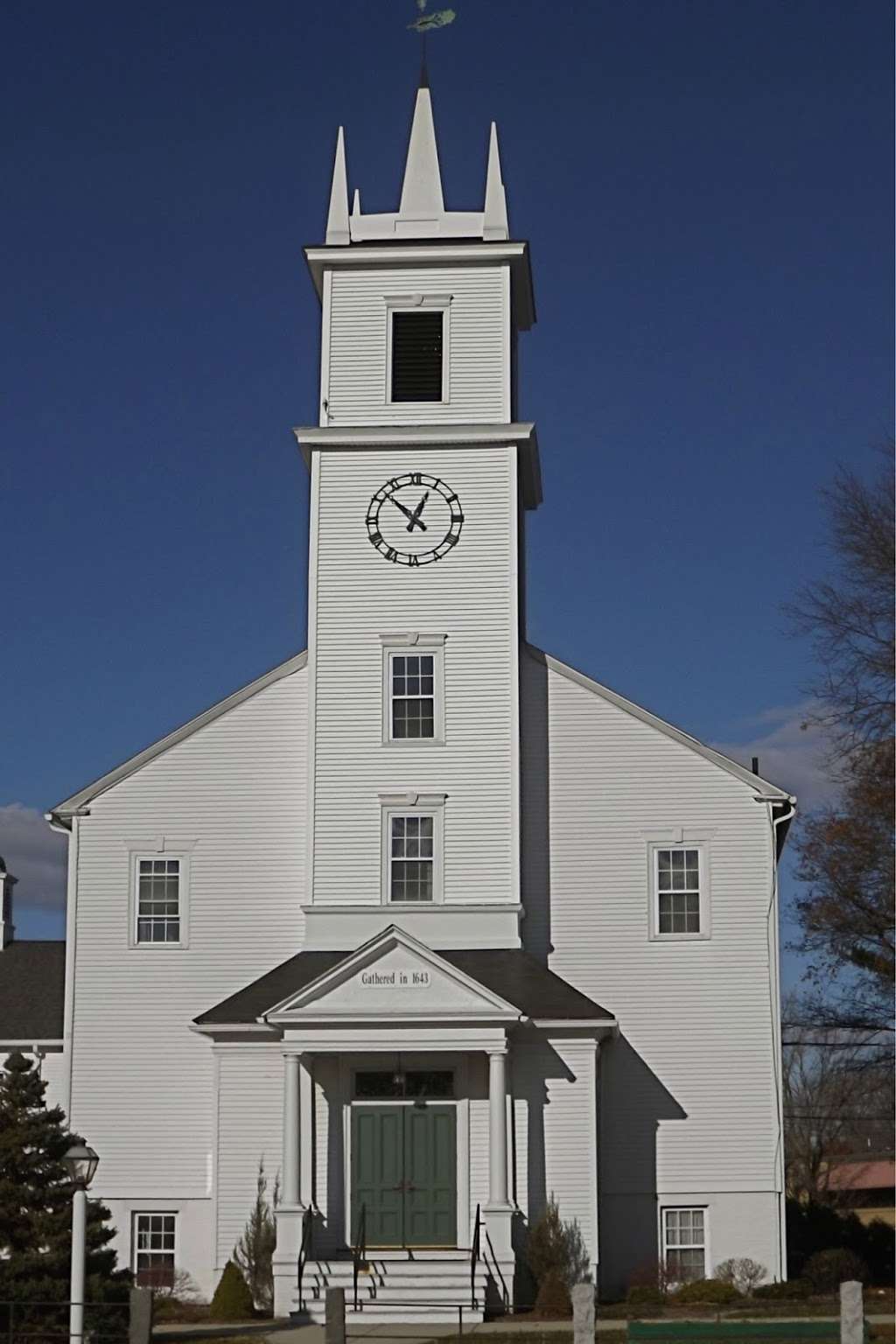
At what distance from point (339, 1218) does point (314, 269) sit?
1562cm

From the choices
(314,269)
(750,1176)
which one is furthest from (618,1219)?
(314,269)

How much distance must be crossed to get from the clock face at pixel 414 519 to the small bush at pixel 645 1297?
11700mm

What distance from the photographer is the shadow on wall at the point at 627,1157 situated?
97.2 feet

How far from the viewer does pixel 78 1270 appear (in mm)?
21125

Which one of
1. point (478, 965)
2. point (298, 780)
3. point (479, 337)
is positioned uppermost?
point (479, 337)

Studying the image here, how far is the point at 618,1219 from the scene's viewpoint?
2973cm

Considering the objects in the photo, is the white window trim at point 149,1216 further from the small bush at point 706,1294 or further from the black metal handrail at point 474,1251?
the small bush at point 706,1294

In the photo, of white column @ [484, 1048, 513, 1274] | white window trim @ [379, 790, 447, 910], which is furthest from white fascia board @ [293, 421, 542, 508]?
white column @ [484, 1048, 513, 1274]

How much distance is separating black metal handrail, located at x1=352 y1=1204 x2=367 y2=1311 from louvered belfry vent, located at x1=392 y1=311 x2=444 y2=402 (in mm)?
13137

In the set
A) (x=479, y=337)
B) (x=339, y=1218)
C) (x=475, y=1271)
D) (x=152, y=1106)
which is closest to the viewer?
(x=475, y=1271)

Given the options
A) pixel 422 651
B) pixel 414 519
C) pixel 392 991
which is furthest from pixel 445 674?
pixel 392 991

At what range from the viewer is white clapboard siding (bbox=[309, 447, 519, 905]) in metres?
30.5

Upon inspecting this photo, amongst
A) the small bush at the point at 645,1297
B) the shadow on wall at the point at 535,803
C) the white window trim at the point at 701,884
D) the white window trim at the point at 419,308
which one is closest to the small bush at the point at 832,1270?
the small bush at the point at 645,1297

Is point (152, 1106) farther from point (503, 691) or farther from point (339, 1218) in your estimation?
point (503, 691)
